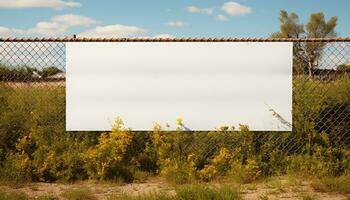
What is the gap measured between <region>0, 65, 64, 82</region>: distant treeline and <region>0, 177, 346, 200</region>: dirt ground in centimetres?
213

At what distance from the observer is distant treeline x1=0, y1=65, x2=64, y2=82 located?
7.59m

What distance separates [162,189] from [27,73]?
3.72m

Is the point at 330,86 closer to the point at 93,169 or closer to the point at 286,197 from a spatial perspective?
the point at 286,197

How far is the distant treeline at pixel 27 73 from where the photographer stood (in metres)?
7.59

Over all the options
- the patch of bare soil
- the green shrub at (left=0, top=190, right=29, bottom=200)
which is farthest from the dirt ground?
the green shrub at (left=0, top=190, right=29, bottom=200)

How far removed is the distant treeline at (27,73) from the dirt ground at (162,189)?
2.13 m

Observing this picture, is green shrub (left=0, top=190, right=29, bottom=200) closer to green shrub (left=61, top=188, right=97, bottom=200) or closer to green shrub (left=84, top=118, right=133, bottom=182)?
green shrub (left=61, top=188, right=97, bottom=200)

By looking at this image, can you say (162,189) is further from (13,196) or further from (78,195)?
(13,196)

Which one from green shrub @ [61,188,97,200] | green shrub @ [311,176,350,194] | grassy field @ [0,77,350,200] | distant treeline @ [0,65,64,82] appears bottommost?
green shrub @ [61,188,97,200]

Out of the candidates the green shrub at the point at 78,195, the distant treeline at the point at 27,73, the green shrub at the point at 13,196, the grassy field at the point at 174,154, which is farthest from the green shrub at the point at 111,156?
the distant treeline at the point at 27,73

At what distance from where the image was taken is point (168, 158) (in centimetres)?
645

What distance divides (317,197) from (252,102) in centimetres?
167

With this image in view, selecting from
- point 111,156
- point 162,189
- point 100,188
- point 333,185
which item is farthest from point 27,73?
point 333,185

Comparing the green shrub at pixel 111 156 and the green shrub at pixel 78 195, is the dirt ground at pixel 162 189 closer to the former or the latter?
the green shrub at pixel 78 195
